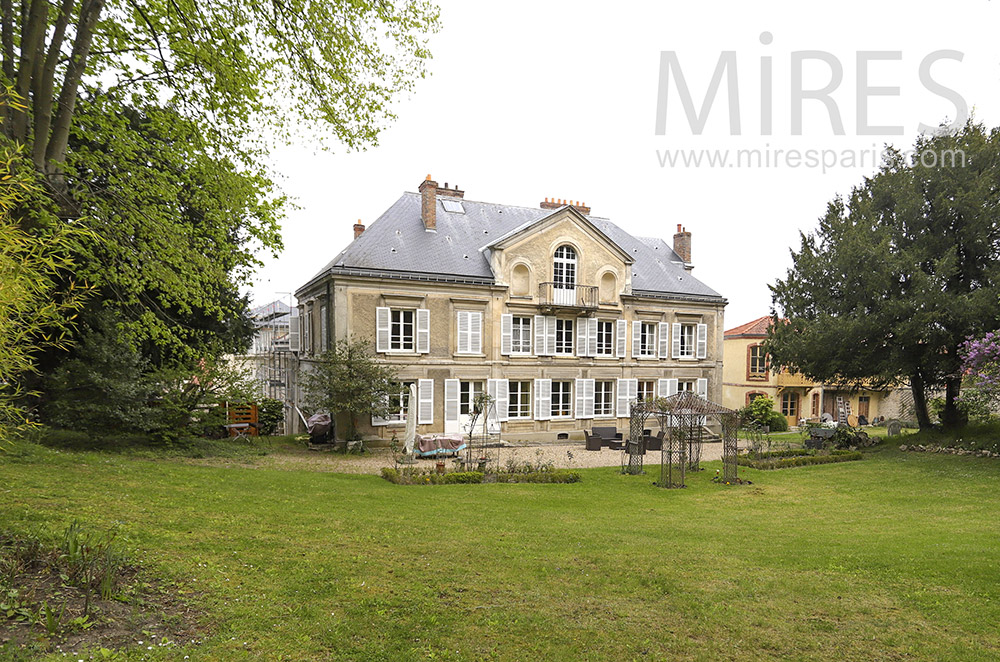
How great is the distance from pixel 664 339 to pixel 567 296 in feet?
19.7

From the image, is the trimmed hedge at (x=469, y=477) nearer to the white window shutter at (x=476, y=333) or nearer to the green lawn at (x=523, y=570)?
the green lawn at (x=523, y=570)

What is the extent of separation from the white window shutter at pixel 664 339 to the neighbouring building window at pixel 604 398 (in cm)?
313

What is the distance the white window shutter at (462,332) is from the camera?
21.4 metres

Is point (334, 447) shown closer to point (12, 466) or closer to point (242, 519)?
point (12, 466)

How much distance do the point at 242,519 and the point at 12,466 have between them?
187 inches

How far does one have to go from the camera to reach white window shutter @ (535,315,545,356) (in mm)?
23031

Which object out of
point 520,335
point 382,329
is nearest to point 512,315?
point 520,335

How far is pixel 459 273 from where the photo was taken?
21.4 m

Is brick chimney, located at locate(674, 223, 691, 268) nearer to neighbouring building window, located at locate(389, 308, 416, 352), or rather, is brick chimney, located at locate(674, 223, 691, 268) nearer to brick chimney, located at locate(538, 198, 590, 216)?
brick chimney, located at locate(538, 198, 590, 216)

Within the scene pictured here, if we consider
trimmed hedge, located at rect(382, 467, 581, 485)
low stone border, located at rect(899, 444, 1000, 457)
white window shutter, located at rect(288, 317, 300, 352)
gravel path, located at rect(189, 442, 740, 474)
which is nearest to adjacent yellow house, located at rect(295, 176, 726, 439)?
white window shutter, located at rect(288, 317, 300, 352)

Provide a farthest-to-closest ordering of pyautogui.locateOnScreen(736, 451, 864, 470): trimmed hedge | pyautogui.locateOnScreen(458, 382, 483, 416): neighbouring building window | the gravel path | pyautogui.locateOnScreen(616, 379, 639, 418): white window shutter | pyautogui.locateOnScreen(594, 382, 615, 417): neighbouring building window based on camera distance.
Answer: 1. pyautogui.locateOnScreen(616, 379, 639, 418): white window shutter
2. pyautogui.locateOnScreen(594, 382, 615, 417): neighbouring building window
3. pyautogui.locateOnScreen(458, 382, 483, 416): neighbouring building window
4. pyautogui.locateOnScreen(736, 451, 864, 470): trimmed hedge
5. the gravel path

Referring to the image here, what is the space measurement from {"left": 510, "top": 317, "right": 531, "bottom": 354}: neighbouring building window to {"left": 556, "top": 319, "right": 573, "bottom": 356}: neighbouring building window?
1.47 metres

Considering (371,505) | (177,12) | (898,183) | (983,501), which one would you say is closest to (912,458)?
(983,501)

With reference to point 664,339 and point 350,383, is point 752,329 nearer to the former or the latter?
point 664,339
